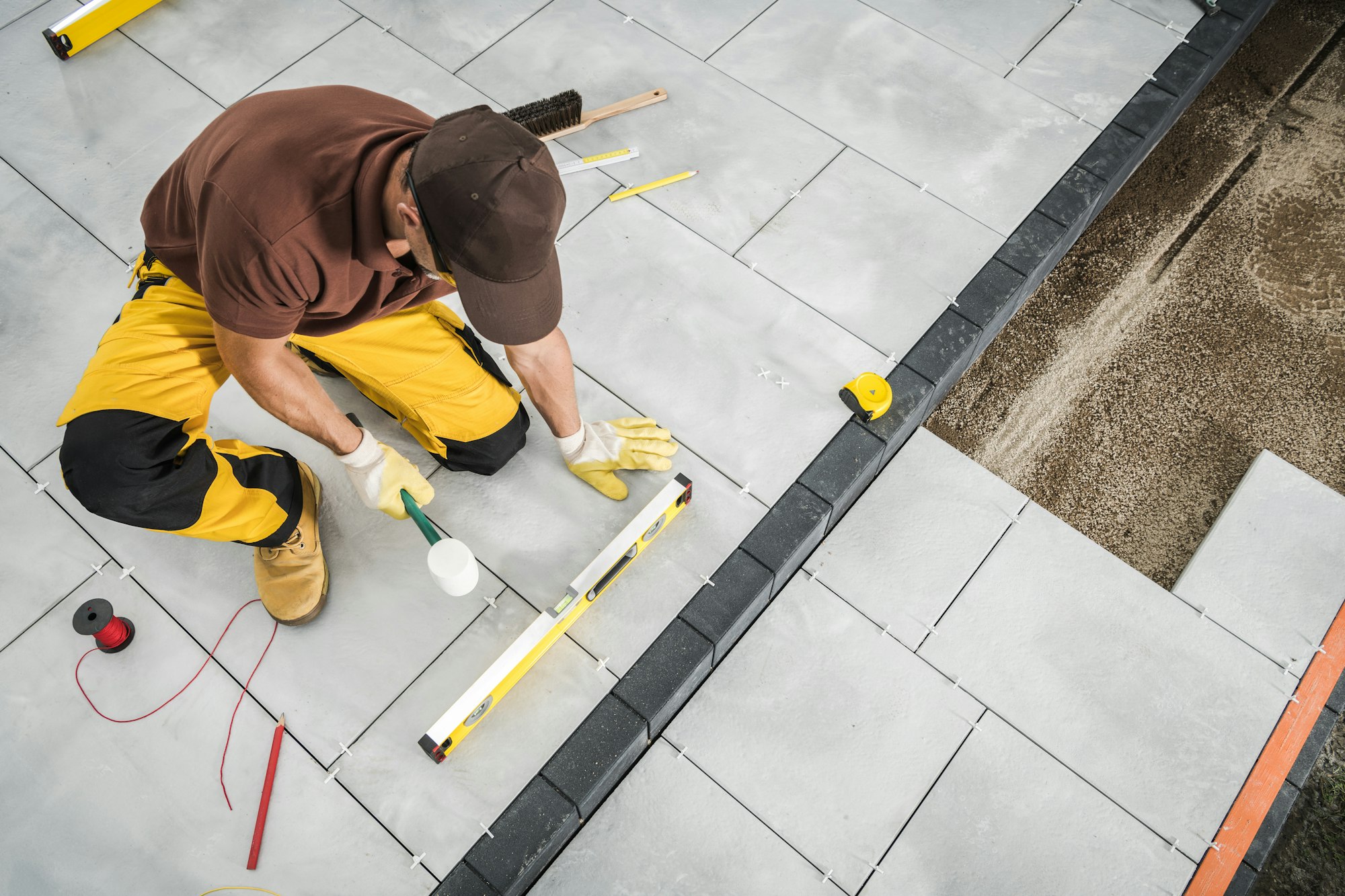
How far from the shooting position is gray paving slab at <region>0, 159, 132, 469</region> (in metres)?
2.30

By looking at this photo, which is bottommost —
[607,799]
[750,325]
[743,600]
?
[607,799]

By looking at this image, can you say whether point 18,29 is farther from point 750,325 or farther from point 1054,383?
point 1054,383

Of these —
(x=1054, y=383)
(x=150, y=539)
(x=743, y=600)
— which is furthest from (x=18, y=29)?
(x=1054, y=383)

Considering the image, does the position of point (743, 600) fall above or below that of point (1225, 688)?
above

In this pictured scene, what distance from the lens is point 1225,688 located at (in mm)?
2145

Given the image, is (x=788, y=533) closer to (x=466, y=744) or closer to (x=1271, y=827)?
(x=466, y=744)

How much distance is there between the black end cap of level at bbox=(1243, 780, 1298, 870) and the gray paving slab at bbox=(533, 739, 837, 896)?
3.32 feet

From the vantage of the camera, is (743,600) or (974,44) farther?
(974,44)

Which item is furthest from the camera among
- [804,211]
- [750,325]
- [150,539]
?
[804,211]

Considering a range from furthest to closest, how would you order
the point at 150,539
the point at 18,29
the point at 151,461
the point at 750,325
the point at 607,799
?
the point at 18,29 < the point at 750,325 < the point at 150,539 < the point at 607,799 < the point at 151,461

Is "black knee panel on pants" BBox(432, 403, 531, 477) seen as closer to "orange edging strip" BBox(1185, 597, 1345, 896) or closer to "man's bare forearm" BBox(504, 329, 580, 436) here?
"man's bare forearm" BBox(504, 329, 580, 436)

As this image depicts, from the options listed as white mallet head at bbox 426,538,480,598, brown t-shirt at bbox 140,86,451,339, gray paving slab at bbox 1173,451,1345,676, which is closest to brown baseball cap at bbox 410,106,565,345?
brown t-shirt at bbox 140,86,451,339

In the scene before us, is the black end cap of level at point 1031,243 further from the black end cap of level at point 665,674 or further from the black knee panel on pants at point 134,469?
the black knee panel on pants at point 134,469

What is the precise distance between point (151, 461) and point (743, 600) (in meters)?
1.31
